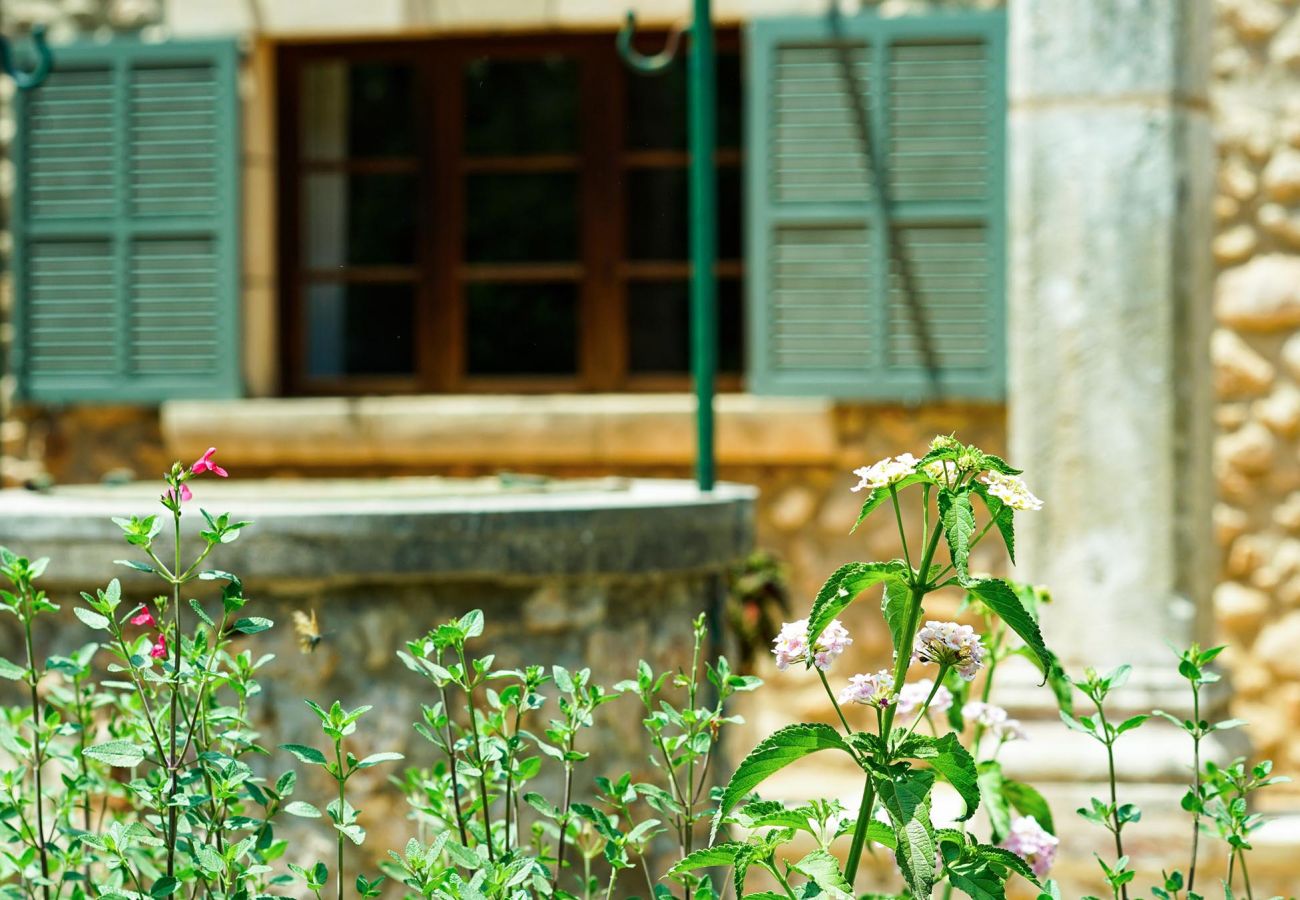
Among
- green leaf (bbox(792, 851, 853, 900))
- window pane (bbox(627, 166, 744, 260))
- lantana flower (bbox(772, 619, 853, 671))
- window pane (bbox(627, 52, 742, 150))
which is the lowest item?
green leaf (bbox(792, 851, 853, 900))

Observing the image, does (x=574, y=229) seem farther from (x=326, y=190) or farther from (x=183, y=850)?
(x=183, y=850)

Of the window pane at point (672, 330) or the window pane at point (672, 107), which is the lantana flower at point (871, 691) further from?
the window pane at point (672, 107)

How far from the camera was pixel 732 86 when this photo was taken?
600 centimetres

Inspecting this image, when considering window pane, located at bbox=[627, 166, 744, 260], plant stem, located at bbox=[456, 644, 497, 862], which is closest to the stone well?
plant stem, located at bbox=[456, 644, 497, 862]

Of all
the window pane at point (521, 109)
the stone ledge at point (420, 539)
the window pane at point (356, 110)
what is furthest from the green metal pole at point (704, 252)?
the window pane at point (521, 109)

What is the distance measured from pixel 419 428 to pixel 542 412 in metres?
0.40

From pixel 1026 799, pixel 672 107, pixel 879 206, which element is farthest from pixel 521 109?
pixel 1026 799

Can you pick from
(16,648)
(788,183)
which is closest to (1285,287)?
(788,183)

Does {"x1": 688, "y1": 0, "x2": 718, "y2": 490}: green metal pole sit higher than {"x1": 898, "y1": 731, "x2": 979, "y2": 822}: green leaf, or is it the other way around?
{"x1": 688, "y1": 0, "x2": 718, "y2": 490}: green metal pole

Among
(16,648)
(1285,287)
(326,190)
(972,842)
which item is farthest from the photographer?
(326,190)

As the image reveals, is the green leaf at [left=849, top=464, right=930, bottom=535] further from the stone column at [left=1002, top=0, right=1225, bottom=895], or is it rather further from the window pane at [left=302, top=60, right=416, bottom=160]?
the window pane at [left=302, top=60, right=416, bottom=160]

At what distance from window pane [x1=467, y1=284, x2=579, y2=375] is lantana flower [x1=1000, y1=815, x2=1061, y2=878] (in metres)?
4.36

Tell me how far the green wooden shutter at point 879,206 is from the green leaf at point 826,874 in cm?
379

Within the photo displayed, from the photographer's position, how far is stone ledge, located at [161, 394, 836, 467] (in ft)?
17.3
